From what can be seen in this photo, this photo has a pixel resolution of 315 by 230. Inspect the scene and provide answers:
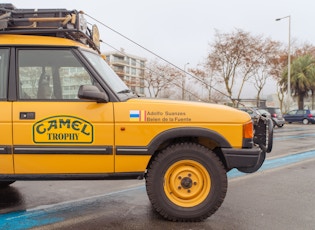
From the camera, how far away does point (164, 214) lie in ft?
14.3

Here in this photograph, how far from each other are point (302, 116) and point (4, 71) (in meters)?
32.1

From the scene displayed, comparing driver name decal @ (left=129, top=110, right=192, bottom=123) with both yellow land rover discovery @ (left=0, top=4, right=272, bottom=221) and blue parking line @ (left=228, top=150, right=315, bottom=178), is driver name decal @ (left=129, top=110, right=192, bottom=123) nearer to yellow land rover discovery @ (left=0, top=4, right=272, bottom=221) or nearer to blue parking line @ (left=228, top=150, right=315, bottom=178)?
yellow land rover discovery @ (left=0, top=4, right=272, bottom=221)

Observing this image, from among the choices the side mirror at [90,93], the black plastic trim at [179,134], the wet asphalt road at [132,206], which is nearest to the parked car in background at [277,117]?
the wet asphalt road at [132,206]

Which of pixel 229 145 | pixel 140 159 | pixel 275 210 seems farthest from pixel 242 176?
pixel 140 159

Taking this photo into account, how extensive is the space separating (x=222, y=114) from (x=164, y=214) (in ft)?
4.52

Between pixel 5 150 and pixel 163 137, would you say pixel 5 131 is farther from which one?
pixel 163 137

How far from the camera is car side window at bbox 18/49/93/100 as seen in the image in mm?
4363

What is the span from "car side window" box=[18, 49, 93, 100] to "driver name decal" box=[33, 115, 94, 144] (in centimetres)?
34

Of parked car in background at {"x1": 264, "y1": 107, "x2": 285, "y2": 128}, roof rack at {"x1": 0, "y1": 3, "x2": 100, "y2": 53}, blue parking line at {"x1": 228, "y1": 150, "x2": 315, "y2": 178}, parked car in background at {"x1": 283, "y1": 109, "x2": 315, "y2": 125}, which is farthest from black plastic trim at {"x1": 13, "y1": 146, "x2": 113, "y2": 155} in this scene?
parked car in background at {"x1": 283, "y1": 109, "x2": 315, "y2": 125}

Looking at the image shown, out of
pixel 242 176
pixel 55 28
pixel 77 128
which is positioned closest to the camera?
pixel 77 128

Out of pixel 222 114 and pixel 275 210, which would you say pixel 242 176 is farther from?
pixel 222 114

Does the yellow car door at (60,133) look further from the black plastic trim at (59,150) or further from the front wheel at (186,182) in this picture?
the front wheel at (186,182)

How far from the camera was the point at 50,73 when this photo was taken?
14.6 ft

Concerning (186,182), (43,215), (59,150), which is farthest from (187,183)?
(43,215)
